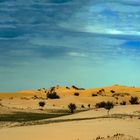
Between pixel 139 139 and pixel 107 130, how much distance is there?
3.99m

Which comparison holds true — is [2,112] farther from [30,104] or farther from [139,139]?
[139,139]

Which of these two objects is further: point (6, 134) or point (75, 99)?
point (75, 99)

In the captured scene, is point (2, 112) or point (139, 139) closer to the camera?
point (139, 139)

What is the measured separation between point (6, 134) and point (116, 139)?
7.25m

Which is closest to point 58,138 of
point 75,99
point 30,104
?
point 30,104

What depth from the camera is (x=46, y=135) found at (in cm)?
2845

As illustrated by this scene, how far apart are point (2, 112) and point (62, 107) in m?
26.1

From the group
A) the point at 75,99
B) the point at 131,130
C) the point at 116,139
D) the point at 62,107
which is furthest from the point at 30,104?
the point at 116,139

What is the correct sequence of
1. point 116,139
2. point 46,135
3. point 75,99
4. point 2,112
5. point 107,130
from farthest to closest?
1. point 75,99
2. point 2,112
3. point 107,130
4. point 46,135
5. point 116,139

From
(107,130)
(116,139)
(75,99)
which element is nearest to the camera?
(116,139)

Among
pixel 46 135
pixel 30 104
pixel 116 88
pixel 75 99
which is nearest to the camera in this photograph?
pixel 46 135

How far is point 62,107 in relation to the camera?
309ft

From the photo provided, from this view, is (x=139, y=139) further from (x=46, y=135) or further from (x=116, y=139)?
(x=46, y=135)

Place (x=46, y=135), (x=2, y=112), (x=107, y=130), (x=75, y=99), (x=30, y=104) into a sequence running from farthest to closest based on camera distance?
(x=75, y=99)
(x=30, y=104)
(x=2, y=112)
(x=107, y=130)
(x=46, y=135)
